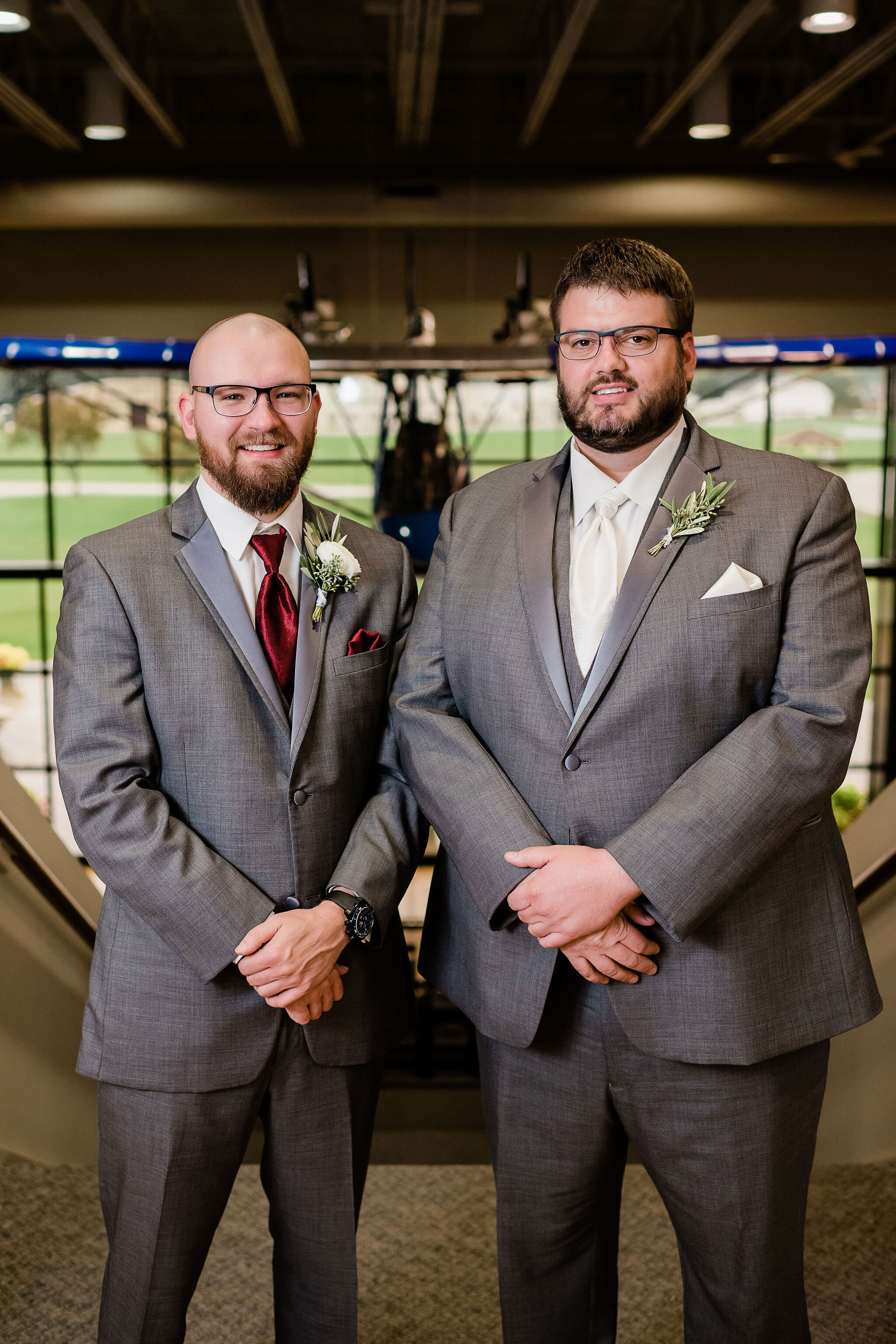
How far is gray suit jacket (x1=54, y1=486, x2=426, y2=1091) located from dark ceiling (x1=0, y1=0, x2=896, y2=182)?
15.3 ft

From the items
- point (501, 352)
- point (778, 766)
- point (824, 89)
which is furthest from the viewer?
point (824, 89)

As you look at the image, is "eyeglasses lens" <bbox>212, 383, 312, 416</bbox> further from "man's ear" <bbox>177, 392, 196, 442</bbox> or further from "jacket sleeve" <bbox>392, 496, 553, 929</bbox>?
"jacket sleeve" <bbox>392, 496, 553, 929</bbox>

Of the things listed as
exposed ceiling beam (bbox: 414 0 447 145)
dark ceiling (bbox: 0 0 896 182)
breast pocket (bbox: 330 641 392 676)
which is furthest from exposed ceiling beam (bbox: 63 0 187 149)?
breast pocket (bbox: 330 641 392 676)

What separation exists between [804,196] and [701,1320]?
26.8 feet

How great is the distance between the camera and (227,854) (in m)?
1.68

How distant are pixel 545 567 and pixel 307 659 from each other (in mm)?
395

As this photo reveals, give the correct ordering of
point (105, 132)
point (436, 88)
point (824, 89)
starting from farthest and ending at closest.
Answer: point (436, 88) < point (105, 132) < point (824, 89)

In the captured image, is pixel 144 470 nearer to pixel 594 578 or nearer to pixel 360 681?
pixel 360 681

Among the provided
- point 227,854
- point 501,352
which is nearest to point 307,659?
point 227,854

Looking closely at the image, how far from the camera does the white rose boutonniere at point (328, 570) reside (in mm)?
1757

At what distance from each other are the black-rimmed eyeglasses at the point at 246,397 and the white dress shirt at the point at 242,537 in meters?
0.13

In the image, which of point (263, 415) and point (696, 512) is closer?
point (696, 512)

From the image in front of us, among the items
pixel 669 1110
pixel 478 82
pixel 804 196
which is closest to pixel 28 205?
pixel 478 82

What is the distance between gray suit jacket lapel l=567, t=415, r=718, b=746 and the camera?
1.57m
